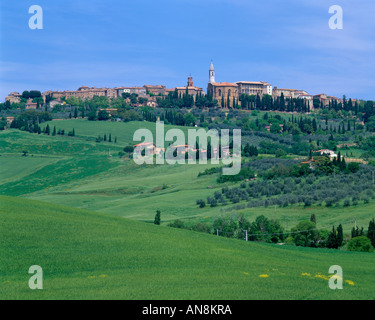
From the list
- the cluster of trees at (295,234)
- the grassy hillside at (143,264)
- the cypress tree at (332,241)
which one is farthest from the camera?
the cypress tree at (332,241)

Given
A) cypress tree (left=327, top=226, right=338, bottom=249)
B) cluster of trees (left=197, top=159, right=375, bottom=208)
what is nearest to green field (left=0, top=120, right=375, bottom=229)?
cluster of trees (left=197, top=159, right=375, bottom=208)

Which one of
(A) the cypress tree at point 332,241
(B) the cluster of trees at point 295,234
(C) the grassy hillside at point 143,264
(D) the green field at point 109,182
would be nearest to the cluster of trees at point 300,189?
(D) the green field at point 109,182

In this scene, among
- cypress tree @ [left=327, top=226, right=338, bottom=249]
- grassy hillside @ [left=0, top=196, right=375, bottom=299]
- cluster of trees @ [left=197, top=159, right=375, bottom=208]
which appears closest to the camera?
grassy hillside @ [left=0, top=196, right=375, bottom=299]

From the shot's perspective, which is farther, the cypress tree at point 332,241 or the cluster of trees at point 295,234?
the cypress tree at point 332,241

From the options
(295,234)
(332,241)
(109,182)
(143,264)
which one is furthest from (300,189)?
(143,264)

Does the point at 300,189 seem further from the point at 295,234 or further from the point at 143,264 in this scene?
the point at 143,264

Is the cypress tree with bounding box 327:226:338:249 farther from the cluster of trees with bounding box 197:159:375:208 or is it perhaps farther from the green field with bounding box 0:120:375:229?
the cluster of trees with bounding box 197:159:375:208

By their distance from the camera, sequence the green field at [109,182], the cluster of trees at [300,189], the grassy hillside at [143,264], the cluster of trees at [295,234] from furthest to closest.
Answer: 1. the cluster of trees at [300,189]
2. the green field at [109,182]
3. the cluster of trees at [295,234]
4. the grassy hillside at [143,264]

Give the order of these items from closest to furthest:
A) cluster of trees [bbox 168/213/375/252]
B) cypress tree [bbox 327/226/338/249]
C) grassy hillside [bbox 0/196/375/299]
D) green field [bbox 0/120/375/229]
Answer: grassy hillside [bbox 0/196/375/299] → cluster of trees [bbox 168/213/375/252] → cypress tree [bbox 327/226/338/249] → green field [bbox 0/120/375/229]

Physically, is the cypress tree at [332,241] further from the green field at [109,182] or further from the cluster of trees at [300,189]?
the cluster of trees at [300,189]
